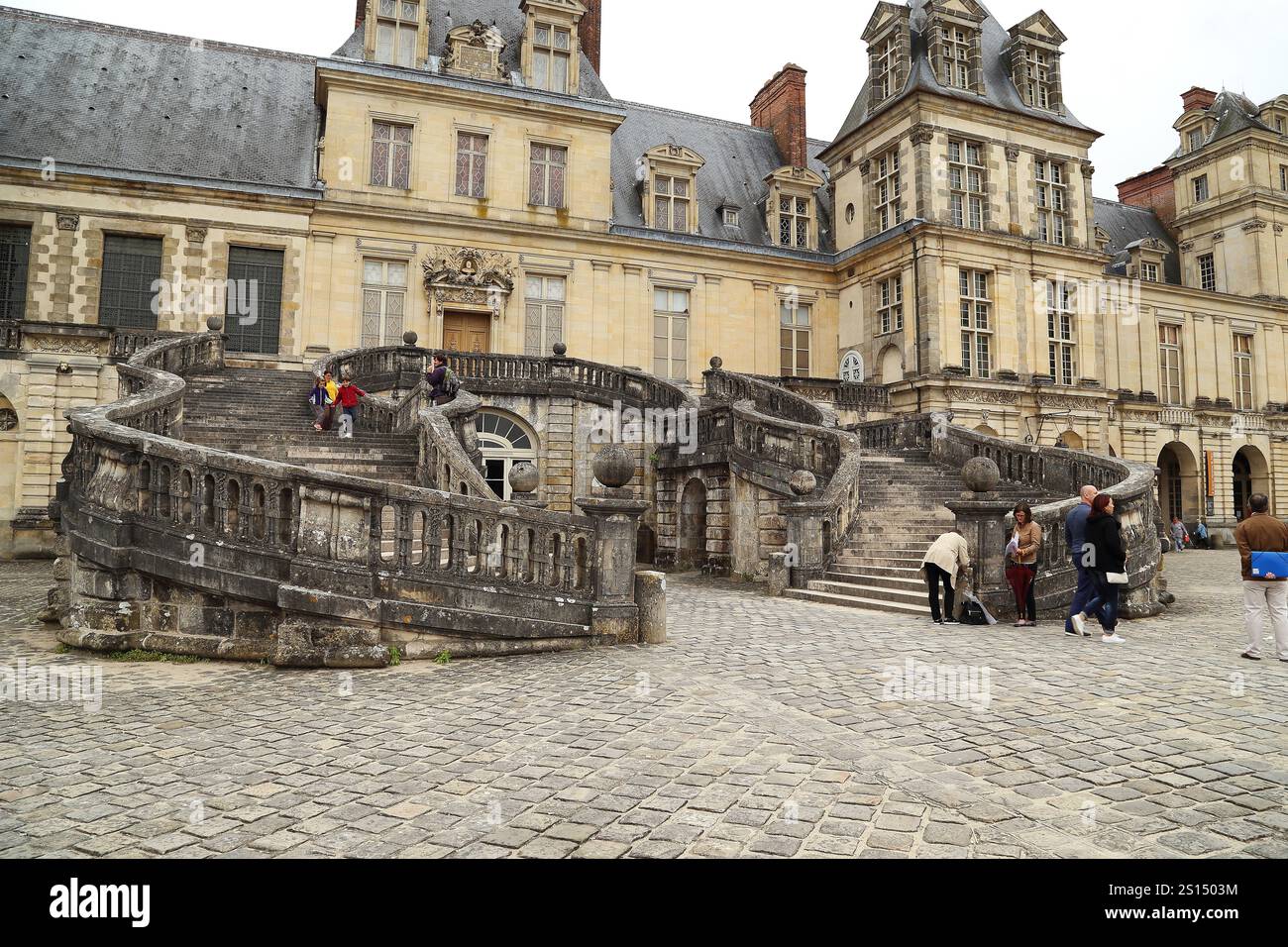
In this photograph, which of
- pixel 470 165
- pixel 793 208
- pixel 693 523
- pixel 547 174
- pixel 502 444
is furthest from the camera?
pixel 793 208

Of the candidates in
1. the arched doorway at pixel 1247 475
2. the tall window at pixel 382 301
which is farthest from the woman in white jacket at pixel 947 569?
the arched doorway at pixel 1247 475

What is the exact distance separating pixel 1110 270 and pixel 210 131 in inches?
1428

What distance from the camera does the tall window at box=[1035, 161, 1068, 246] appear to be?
2823cm

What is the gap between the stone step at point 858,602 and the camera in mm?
10945

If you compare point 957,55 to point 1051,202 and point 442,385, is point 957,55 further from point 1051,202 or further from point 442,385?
point 442,385

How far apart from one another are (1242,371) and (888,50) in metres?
22.1

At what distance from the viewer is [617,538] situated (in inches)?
325

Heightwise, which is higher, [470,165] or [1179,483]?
[470,165]

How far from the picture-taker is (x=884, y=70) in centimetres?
2856

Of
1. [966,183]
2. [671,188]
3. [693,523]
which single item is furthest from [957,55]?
[693,523]

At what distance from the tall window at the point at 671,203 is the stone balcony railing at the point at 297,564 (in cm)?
2135

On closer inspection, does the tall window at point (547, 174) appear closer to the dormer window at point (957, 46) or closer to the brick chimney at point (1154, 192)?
the dormer window at point (957, 46)

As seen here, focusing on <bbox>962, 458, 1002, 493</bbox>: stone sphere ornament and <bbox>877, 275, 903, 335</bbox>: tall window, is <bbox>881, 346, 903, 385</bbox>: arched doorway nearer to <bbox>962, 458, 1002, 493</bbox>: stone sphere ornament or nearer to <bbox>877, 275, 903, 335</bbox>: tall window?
<bbox>877, 275, 903, 335</bbox>: tall window

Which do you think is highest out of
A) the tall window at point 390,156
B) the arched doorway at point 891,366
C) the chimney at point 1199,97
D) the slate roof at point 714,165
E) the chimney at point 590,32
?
the chimney at point 1199,97
